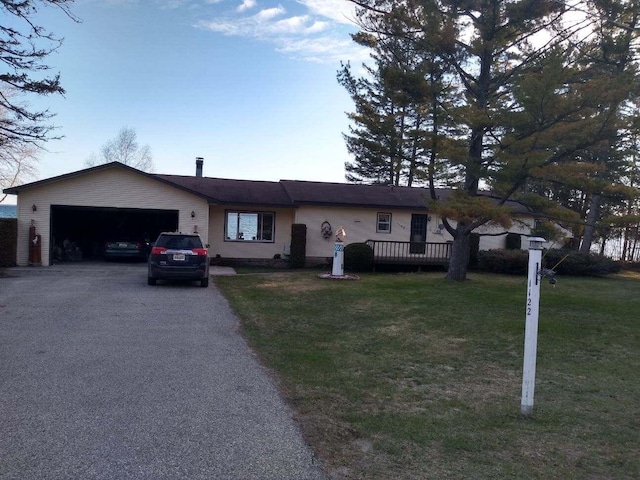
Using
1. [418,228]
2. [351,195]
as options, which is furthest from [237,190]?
[418,228]

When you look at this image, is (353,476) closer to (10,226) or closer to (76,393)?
(76,393)

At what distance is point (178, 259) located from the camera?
15.5 m

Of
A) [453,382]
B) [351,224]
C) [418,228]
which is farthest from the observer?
[418,228]

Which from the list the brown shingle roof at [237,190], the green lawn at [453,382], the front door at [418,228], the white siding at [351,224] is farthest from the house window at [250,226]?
the green lawn at [453,382]

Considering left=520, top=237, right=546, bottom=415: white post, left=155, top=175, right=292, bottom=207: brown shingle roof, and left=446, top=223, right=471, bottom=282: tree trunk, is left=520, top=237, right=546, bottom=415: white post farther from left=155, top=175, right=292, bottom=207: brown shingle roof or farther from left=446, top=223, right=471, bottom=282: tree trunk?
left=155, top=175, right=292, bottom=207: brown shingle roof

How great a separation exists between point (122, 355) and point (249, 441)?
3.72 metres

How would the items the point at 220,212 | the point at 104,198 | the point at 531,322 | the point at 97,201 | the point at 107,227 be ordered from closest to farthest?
1. the point at 531,322
2. the point at 97,201
3. the point at 104,198
4. the point at 220,212
5. the point at 107,227

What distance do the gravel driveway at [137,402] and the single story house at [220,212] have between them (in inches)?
437

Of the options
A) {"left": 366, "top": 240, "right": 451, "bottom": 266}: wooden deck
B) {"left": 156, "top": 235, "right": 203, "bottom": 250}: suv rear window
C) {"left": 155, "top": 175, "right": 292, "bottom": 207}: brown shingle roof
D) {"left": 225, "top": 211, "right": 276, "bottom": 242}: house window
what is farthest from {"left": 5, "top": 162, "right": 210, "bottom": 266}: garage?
{"left": 366, "top": 240, "right": 451, "bottom": 266}: wooden deck

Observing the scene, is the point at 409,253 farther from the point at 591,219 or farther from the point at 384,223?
the point at 591,219

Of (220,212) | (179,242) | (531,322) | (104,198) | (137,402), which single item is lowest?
(137,402)

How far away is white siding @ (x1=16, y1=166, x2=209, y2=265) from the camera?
828 inches

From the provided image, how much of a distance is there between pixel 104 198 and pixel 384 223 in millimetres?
11841

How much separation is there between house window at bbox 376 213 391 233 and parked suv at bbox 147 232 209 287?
11386 mm
